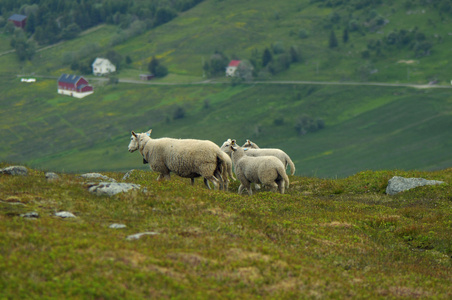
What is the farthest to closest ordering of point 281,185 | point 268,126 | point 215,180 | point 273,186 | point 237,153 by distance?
point 268,126
point 237,153
point 281,185
point 273,186
point 215,180

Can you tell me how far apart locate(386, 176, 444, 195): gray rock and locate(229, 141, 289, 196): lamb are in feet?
17.3

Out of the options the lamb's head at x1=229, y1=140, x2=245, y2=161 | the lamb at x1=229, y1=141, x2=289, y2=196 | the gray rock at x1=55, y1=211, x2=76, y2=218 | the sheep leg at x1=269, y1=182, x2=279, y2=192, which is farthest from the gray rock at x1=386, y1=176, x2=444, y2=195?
the gray rock at x1=55, y1=211, x2=76, y2=218

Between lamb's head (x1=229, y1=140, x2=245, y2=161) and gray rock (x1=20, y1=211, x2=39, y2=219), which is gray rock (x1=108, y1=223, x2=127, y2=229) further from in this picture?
lamb's head (x1=229, y1=140, x2=245, y2=161)

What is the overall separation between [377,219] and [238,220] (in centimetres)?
638

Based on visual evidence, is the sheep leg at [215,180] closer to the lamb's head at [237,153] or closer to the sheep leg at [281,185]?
the sheep leg at [281,185]

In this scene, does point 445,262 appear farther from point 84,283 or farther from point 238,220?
point 84,283

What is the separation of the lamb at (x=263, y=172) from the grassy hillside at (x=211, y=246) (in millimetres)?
2279

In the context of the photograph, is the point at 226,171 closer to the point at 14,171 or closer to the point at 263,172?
the point at 263,172

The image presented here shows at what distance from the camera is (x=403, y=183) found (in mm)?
29047

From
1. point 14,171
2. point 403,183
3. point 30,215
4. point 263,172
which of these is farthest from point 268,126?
point 30,215

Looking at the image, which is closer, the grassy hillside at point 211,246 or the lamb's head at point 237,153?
the grassy hillside at point 211,246

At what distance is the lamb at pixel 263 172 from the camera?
27266mm

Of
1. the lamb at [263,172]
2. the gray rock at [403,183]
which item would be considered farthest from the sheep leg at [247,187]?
the gray rock at [403,183]

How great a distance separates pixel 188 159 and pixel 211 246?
33.5 feet
